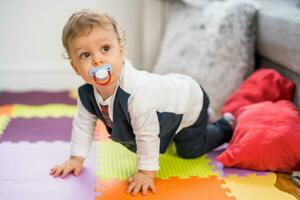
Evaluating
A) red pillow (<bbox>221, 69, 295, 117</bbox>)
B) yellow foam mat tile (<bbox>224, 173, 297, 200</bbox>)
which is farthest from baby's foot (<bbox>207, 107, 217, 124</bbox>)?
yellow foam mat tile (<bbox>224, 173, 297, 200</bbox>)

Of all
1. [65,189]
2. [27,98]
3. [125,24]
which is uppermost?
[125,24]

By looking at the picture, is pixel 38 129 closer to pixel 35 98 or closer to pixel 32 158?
pixel 32 158

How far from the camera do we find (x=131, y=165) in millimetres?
1129

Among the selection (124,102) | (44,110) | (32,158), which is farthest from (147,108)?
(44,110)

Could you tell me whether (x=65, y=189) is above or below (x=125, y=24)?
below

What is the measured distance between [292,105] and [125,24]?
36.0 inches

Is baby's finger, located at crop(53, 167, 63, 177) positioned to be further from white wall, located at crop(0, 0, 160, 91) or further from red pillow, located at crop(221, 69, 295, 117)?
white wall, located at crop(0, 0, 160, 91)

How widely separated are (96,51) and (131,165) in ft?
1.15

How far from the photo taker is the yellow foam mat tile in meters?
0.96

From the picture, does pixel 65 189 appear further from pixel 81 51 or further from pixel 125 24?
pixel 125 24

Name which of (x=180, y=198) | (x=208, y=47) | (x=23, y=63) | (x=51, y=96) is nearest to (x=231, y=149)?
(x=180, y=198)

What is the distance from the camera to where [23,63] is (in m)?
1.85

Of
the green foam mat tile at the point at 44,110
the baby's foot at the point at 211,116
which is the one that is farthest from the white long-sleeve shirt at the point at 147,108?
the green foam mat tile at the point at 44,110

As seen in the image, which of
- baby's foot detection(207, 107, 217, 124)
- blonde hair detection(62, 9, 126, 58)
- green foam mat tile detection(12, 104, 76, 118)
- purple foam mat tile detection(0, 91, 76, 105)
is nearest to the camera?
blonde hair detection(62, 9, 126, 58)
